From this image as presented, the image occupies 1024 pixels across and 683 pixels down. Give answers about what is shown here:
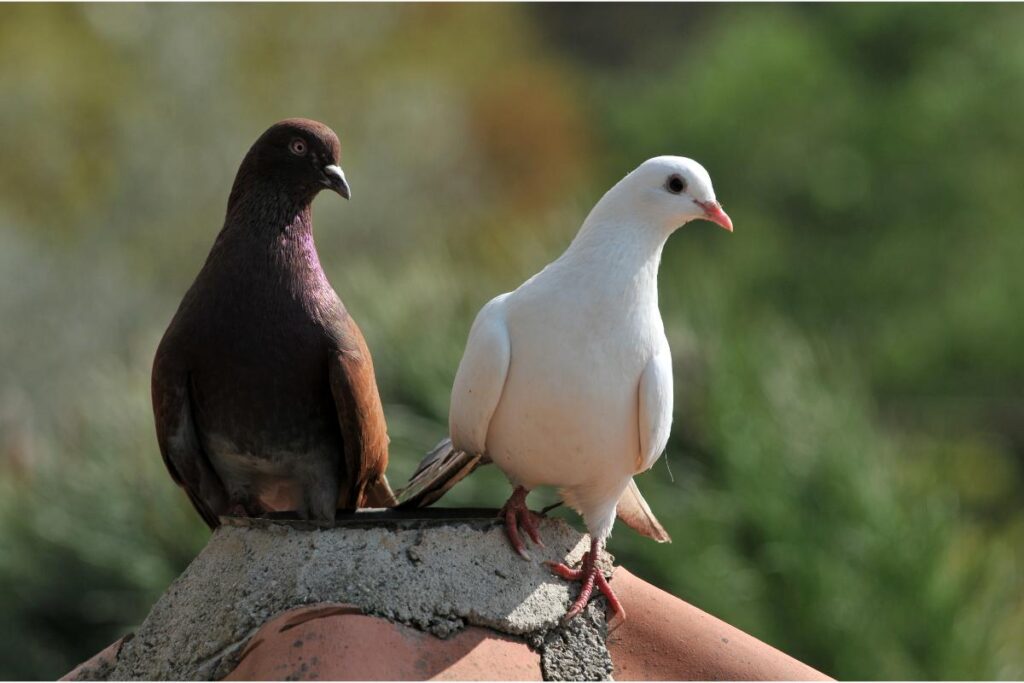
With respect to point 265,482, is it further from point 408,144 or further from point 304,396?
point 408,144

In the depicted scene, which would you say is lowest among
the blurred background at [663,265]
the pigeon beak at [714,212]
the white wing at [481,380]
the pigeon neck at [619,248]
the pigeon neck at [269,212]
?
the blurred background at [663,265]

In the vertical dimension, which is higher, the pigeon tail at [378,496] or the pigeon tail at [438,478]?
the pigeon tail at [438,478]

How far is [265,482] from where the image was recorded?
13.7 feet

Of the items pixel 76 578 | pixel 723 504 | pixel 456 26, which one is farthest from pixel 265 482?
pixel 456 26

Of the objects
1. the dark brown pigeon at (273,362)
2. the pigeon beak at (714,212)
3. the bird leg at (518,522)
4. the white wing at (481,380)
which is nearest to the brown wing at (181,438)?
the dark brown pigeon at (273,362)

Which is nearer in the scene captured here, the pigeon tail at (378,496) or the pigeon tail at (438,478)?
the pigeon tail at (438,478)

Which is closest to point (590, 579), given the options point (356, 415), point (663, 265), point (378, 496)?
point (356, 415)

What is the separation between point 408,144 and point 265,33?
158 inches

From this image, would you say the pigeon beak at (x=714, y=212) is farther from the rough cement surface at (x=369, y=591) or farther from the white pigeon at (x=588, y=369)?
the rough cement surface at (x=369, y=591)

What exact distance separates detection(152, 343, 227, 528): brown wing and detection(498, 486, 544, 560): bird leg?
0.98 meters

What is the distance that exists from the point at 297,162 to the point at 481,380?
2.94 feet

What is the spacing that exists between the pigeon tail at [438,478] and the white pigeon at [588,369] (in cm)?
7

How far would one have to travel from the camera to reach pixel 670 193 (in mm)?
3811

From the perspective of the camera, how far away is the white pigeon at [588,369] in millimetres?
3643
